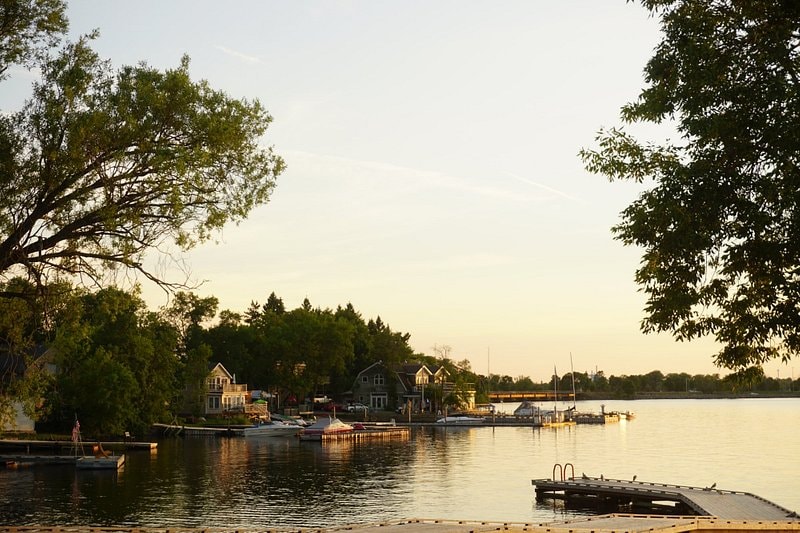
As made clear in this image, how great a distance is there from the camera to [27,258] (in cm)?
1759

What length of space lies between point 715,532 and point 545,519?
13903 mm

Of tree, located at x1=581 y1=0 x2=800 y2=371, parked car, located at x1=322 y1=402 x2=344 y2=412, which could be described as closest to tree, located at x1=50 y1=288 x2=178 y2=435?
parked car, located at x1=322 y1=402 x2=344 y2=412

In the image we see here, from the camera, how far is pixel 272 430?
319 feet

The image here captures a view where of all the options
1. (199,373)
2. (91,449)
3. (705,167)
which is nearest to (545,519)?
(705,167)

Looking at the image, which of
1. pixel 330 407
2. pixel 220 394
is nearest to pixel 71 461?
pixel 220 394

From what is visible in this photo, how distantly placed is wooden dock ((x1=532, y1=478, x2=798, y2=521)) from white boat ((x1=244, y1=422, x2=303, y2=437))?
183 ft

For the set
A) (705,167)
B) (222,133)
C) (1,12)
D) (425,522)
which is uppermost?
(1,12)

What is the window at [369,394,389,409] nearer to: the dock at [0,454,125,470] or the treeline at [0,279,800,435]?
the treeline at [0,279,800,435]

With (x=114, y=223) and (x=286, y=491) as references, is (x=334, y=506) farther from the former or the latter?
(x=114, y=223)

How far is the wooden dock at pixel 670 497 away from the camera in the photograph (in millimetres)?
32781

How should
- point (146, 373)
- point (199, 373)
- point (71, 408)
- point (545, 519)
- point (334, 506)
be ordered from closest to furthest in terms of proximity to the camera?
point (545, 519), point (334, 506), point (71, 408), point (146, 373), point (199, 373)

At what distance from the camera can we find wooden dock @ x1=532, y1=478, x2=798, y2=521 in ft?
108

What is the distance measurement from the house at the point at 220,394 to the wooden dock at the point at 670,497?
7355cm

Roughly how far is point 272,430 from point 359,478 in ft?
143
